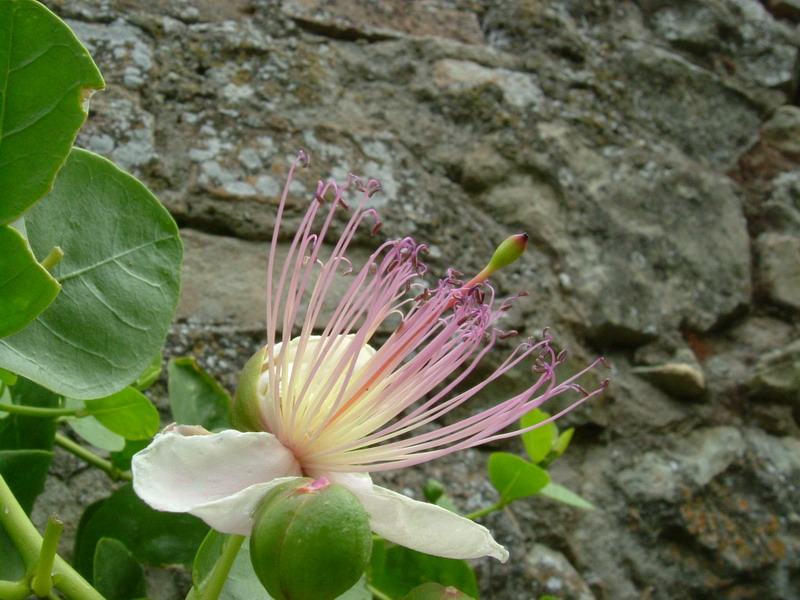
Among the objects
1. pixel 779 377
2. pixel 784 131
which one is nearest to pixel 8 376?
pixel 779 377

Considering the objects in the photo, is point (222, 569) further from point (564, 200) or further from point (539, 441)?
point (564, 200)

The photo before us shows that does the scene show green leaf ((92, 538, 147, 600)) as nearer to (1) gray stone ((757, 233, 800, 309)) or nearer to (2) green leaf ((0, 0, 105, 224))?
(2) green leaf ((0, 0, 105, 224))

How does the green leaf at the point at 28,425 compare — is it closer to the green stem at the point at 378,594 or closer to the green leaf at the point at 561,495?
the green stem at the point at 378,594

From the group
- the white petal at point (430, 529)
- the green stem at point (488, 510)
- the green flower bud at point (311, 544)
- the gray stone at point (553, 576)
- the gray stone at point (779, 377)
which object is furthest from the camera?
the gray stone at point (779, 377)

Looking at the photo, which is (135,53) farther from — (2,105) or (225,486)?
(225,486)

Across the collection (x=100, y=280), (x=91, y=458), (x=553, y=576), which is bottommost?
(x=553, y=576)

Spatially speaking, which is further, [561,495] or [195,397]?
[561,495]

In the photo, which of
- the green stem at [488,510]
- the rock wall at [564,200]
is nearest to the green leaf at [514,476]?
the green stem at [488,510]

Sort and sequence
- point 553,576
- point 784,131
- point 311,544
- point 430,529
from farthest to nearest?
1. point 784,131
2. point 553,576
3. point 430,529
4. point 311,544
